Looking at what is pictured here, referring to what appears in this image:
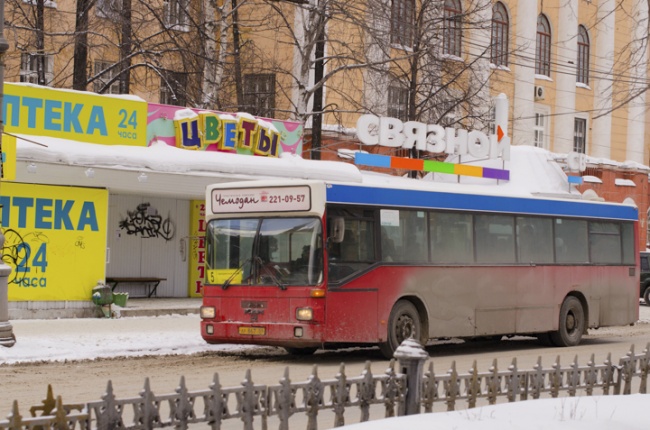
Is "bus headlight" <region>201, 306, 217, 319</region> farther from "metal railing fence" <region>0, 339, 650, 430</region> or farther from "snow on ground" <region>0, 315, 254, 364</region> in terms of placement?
"metal railing fence" <region>0, 339, 650, 430</region>

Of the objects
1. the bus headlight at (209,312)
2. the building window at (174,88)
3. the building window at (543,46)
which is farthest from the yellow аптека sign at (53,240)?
the building window at (543,46)

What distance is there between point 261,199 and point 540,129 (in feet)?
119

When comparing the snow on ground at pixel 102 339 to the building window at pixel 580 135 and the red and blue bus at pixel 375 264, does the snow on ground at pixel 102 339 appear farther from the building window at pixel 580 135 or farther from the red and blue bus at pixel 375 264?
the building window at pixel 580 135

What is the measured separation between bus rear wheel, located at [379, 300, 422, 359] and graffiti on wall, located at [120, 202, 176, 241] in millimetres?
11579

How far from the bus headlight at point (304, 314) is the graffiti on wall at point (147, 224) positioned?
12239 millimetres

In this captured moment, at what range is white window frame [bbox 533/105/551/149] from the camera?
5244cm

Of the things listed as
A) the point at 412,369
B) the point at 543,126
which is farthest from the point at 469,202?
the point at 543,126

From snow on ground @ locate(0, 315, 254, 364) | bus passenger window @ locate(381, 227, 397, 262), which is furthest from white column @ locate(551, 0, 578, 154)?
bus passenger window @ locate(381, 227, 397, 262)

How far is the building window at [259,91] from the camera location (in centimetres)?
3866

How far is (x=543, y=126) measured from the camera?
52.9 meters

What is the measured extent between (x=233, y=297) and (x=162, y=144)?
9279mm

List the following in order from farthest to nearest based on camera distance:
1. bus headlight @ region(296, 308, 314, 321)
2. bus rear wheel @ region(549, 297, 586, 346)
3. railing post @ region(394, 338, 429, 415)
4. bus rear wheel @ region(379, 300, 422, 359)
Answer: bus rear wheel @ region(549, 297, 586, 346) → bus rear wheel @ region(379, 300, 422, 359) → bus headlight @ region(296, 308, 314, 321) → railing post @ region(394, 338, 429, 415)

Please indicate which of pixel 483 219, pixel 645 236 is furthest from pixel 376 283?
pixel 645 236

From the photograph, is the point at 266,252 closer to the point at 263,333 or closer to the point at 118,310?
the point at 263,333
